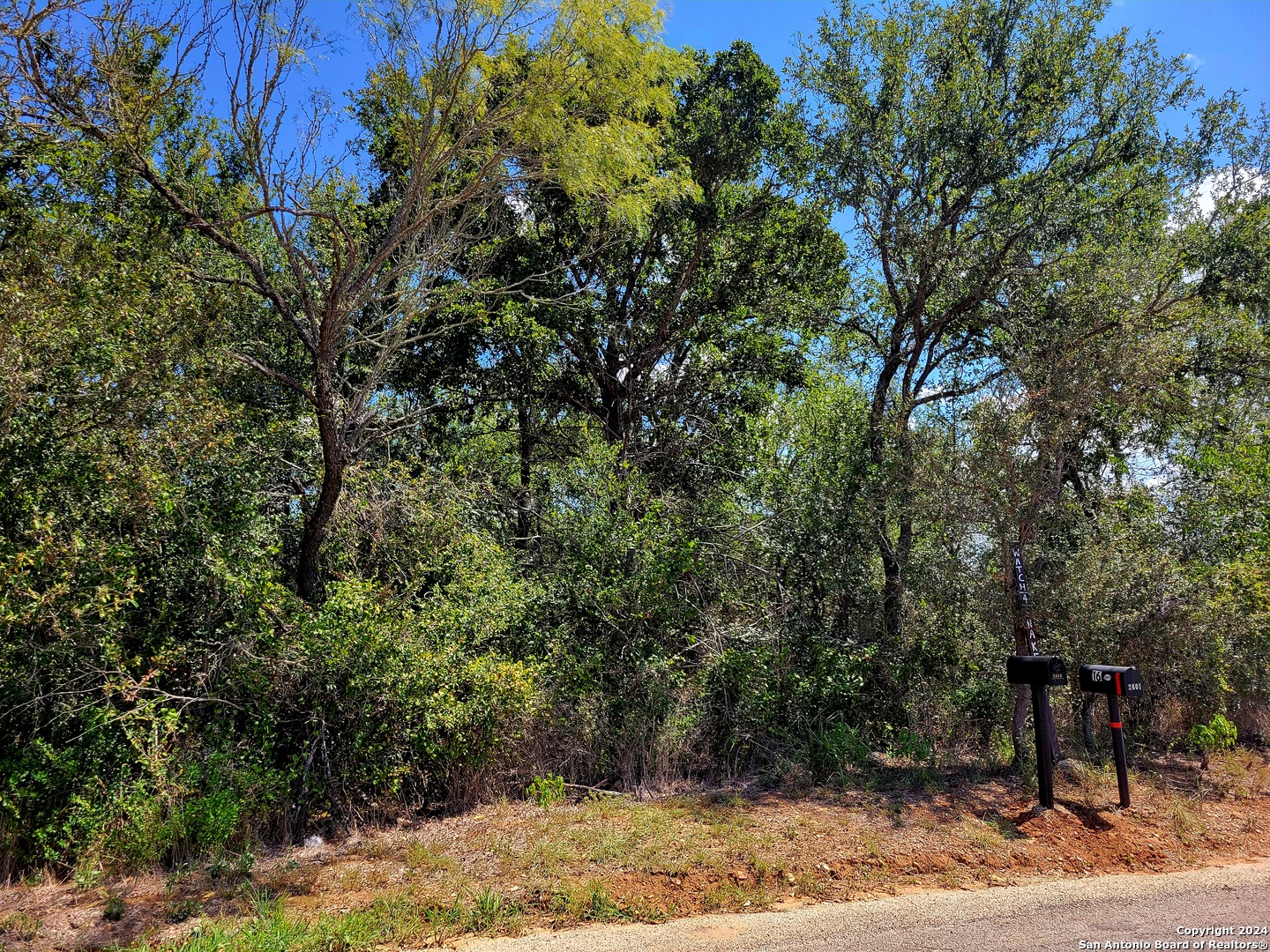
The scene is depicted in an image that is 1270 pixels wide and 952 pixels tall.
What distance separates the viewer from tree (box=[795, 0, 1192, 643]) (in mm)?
9500

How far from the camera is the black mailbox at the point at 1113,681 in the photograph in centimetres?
593

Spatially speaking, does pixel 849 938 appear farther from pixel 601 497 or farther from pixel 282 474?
pixel 282 474

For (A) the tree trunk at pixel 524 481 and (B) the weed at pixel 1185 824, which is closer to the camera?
(B) the weed at pixel 1185 824

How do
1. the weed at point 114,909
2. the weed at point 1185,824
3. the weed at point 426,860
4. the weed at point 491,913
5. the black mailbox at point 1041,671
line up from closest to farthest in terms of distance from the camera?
the weed at point 491,913 → the weed at point 114,909 → the weed at point 426,860 → the weed at point 1185,824 → the black mailbox at point 1041,671

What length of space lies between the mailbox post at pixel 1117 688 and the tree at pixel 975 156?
293cm

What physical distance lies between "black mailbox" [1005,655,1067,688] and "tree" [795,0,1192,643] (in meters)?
2.79

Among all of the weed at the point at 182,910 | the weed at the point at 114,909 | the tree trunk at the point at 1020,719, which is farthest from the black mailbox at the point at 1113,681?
the weed at the point at 114,909

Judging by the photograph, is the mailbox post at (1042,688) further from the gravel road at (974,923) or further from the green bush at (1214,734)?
the green bush at (1214,734)

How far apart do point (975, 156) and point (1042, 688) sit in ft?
21.6

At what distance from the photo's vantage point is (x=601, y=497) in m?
9.34

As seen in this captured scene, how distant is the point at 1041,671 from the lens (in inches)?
239

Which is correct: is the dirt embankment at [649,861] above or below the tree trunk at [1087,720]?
below

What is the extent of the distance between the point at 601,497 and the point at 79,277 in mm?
5368

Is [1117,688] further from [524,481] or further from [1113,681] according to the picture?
[524,481]
